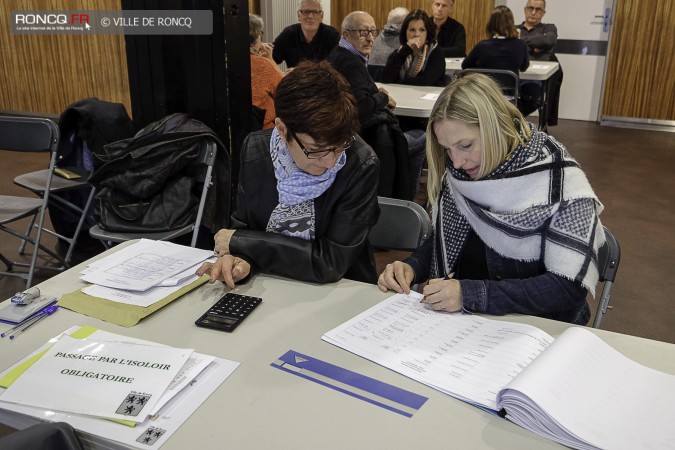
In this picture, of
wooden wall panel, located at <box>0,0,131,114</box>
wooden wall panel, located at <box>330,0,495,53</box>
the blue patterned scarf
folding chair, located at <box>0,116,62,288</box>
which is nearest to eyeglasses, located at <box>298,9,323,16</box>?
wooden wall panel, located at <box>0,0,131,114</box>

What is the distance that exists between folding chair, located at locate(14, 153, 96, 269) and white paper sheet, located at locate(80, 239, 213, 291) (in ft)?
5.75

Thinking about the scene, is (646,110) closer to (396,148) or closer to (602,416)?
(396,148)

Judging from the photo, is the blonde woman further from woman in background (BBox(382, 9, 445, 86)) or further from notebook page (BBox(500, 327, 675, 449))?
woman in background (BBox(382, 9, 445, 86))

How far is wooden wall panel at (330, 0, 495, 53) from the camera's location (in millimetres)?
7879

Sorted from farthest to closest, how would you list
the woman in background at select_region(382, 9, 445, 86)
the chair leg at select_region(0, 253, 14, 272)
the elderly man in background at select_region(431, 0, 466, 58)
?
1. the elderly man in background at select_region(431, 0, 466, 58)
2. the woman in background at select_region(382, 9, 445, 86)
3. the chair leg at select_region(0, 253, 14, 272)

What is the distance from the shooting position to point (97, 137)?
3.43 meters

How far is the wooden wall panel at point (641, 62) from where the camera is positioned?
7082 millimetres

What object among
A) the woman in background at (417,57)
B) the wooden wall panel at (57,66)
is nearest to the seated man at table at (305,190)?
the woman in background at (417,57)

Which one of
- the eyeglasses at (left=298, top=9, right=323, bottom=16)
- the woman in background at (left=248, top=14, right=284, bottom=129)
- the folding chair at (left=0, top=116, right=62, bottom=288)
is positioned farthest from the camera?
the eyeglasses at (left=298, top=9, right=323, bottom=16)

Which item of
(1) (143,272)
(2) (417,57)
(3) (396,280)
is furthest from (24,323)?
(2) (417,57)

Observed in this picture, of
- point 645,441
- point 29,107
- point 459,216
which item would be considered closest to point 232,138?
point 459,216

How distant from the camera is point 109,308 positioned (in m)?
1.45

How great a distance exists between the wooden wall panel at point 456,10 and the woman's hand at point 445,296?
23.3 feet

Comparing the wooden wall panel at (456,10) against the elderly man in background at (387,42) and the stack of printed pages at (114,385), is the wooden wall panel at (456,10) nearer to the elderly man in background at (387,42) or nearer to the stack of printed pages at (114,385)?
the elderly man in background at (387,42)
